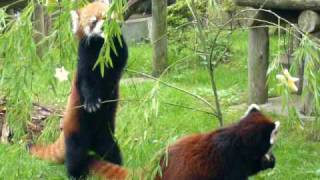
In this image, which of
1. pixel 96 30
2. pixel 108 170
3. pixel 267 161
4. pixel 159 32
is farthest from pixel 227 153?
pixel 159 32

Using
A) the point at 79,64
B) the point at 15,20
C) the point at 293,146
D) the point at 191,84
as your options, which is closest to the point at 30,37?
the point at 15,20

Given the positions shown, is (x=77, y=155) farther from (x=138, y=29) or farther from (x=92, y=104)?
(x=138, y=29)

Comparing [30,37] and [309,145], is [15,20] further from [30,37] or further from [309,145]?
[309,145]

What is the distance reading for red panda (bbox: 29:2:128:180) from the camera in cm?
475

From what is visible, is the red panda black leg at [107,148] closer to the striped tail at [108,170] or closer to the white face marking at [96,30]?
the striped tail at [108,170]

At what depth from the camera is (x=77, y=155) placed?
500 cm

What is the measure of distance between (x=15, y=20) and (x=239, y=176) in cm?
151

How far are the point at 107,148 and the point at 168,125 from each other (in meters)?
1.38

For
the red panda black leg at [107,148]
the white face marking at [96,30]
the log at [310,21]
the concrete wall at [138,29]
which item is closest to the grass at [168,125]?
the red panda black leg at [107,148]

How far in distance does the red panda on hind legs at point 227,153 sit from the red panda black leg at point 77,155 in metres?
1.14

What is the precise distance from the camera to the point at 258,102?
23.4ft

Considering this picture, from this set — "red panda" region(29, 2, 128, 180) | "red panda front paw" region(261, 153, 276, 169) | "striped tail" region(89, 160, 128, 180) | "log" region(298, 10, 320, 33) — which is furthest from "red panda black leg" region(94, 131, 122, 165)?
"log" region(298, 10, 320, 33)

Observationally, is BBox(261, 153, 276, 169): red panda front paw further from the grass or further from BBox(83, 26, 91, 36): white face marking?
BBox(83, 26, 91, 36): white face marking

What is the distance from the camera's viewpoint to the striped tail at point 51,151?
5403mm
